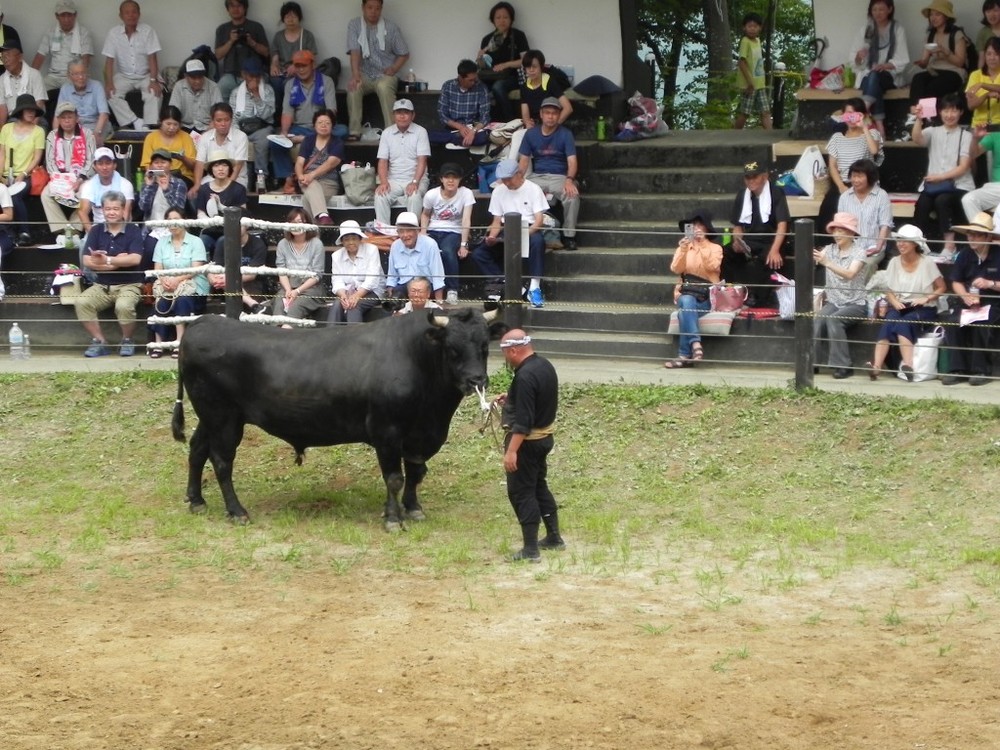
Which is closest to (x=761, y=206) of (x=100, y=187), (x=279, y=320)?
(x=279, y=320)

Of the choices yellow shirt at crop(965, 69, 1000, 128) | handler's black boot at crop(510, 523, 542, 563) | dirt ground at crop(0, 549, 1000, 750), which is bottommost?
dirt ground at crop(0, 549, 1000, 750)

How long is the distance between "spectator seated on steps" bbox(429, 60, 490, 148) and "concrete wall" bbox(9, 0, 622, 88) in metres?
1.09

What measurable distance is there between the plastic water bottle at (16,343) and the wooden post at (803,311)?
25.7 feet

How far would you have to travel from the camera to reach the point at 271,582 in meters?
10.2

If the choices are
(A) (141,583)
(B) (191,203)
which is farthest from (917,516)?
(B) (191,203)

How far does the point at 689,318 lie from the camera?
14539 mm

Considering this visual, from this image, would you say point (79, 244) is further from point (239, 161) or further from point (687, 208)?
point (687, 208)

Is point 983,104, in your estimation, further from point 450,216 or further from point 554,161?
point 450,216

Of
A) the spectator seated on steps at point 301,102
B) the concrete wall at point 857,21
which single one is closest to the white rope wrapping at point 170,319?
the spectator seated on steps at point 301,102

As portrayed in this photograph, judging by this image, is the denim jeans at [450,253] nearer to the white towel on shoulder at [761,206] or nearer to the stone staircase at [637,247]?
the stone staircase at [637,247]

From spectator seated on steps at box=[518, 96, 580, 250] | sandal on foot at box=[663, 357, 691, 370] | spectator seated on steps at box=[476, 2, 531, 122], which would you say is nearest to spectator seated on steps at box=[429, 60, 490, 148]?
spectator seated on steps at box=[476, 2, 531, 122]

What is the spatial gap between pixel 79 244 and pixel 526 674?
33.4 ft

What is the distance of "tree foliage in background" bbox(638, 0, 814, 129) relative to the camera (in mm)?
27906

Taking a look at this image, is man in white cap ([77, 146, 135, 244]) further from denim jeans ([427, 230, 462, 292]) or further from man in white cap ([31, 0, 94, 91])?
denim jeans ([427, 230, 462, 292])
